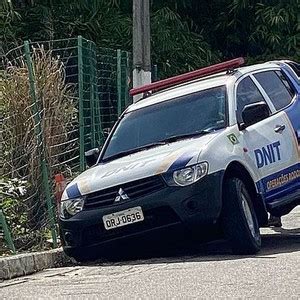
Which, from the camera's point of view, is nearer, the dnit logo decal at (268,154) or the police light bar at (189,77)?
the dnit logo decal at (268,154)

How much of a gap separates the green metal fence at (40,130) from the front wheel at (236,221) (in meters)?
2.21

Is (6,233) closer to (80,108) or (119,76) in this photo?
(80,108)

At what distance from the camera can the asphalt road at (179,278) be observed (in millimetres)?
7312

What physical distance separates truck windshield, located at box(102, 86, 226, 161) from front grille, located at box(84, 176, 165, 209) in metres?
0.93

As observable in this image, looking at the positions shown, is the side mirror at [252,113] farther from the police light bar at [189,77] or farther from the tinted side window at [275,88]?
the police light bar at [189,77]

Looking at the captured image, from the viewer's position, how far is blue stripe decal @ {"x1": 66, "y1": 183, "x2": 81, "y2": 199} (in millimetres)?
9438

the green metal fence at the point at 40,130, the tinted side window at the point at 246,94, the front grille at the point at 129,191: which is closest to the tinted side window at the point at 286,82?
the tinted side window at the point at 246,94

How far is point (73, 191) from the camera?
31.2 feet

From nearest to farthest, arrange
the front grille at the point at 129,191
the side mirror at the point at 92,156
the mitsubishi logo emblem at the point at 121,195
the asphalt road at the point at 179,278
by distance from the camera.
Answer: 1. the asphalt road at the point at 179,278
2. the front grille at the point at 129,191
3. the mitsubishi logo emblem at the point at 121,195
4. the side mirror at the point at 92,156

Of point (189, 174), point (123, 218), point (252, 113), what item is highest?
point (252, 113)

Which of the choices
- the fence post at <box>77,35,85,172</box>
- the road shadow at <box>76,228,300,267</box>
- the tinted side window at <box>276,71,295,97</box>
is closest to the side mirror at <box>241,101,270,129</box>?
the tinted side window at <box>276,71,295,97</box>

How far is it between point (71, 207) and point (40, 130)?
1.86m

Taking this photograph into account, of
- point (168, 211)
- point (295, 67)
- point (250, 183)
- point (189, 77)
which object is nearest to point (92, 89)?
point (189, 77)

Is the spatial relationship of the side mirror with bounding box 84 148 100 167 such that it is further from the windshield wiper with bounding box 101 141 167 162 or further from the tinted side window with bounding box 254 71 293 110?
the tinted side window with bounding box 254 71 293 110
